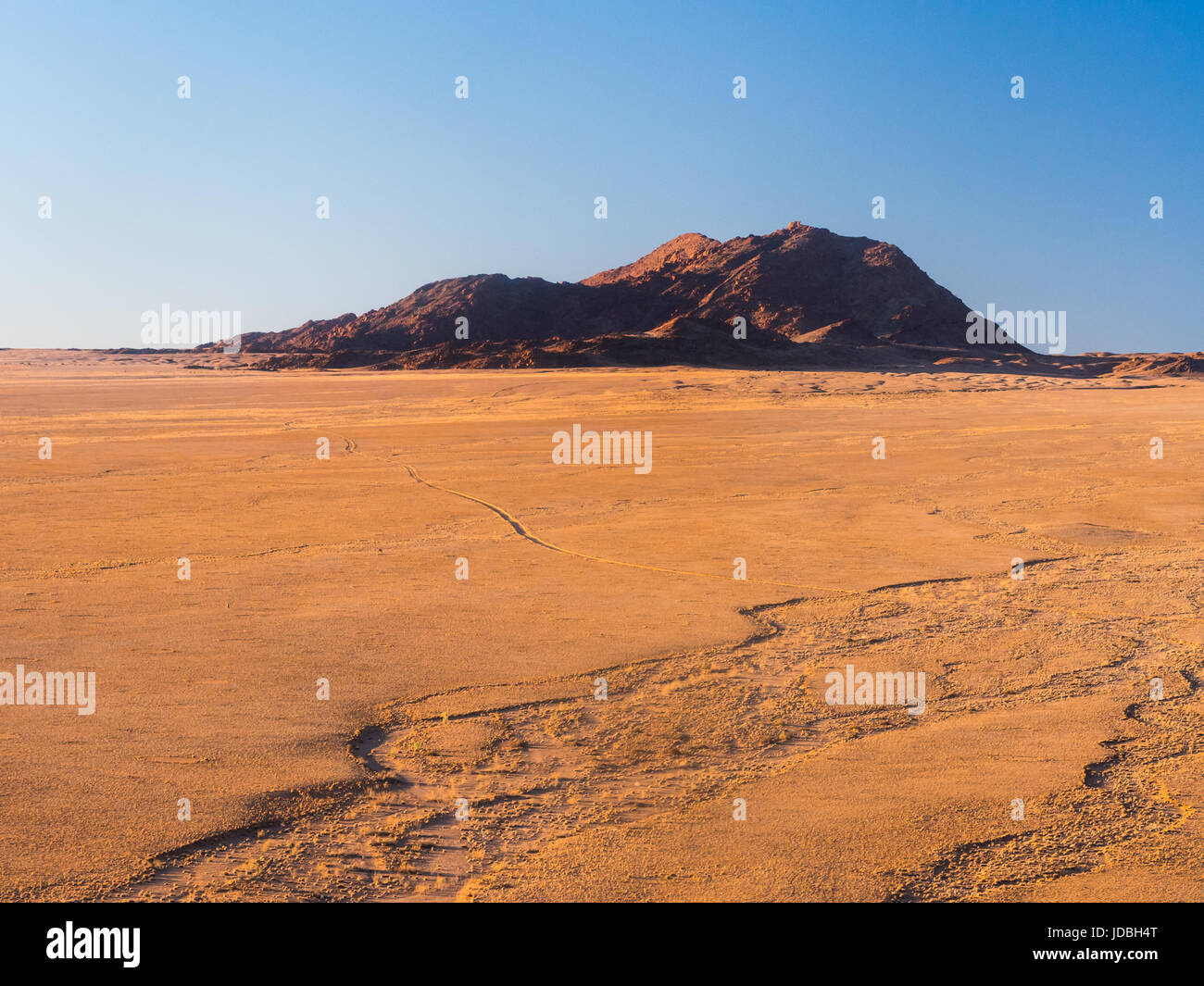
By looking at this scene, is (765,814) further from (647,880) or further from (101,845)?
(101,845)

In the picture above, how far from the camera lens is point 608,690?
5.45m

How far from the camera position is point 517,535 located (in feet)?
32.3

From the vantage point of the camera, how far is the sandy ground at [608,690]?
364 cm

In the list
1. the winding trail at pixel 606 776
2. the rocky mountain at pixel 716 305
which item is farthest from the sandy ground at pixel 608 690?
the rocky mountain at pixel 716 305

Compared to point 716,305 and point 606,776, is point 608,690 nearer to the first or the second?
point 606,776

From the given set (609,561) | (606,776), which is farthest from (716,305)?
(606,776)

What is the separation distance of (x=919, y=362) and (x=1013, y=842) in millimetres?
59887

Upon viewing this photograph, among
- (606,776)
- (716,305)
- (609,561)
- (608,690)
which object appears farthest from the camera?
(716,305)

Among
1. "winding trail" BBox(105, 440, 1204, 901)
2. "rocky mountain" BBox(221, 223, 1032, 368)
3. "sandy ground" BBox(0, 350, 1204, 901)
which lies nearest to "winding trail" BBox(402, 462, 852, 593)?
"sandy ground" BBox(0, 350, 1204, 901)

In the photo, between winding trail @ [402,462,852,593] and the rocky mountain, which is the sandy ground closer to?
winding trail @ [402,462,852,593]

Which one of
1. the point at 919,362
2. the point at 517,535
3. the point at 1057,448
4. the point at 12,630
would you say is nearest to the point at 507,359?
the point at 919,362

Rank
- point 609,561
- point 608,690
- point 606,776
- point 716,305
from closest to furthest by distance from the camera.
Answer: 1. point 606,776
2. point 608,690
3. point 609,561
4. point 716,305

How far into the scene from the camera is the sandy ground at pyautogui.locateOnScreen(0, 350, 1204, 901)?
3639 millimetres

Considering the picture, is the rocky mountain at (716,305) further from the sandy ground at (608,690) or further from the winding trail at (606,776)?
the winding trail at (606,776)
